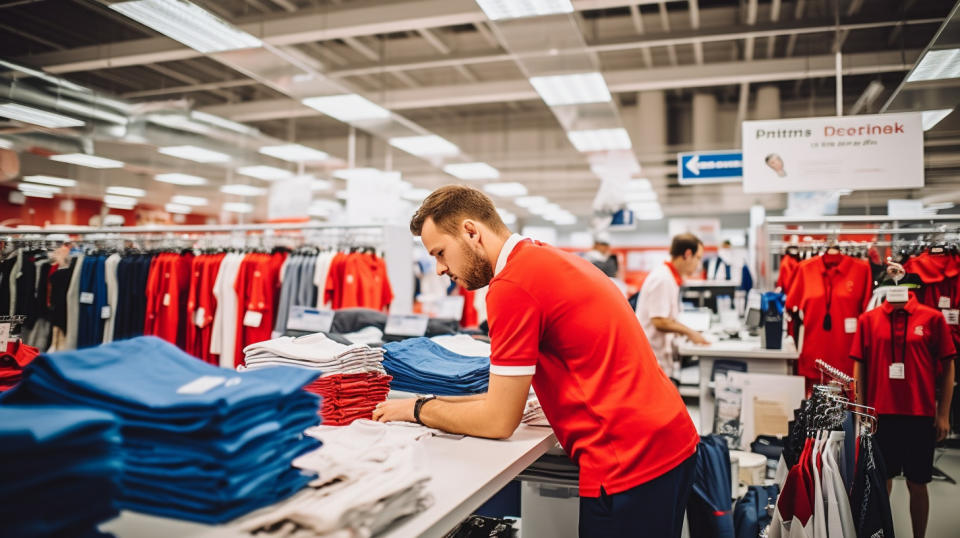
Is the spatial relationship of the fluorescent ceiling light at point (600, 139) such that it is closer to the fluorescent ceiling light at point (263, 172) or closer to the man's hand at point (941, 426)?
the man's hand at point (941, 426)

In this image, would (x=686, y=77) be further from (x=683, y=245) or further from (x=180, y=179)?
(x=180, y=179)

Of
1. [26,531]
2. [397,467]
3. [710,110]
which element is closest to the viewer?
[26,531]

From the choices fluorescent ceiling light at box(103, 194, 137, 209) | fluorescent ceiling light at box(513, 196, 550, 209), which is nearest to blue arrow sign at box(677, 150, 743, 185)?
fluorescent ceiling light at box(513, 196, 550, 209)

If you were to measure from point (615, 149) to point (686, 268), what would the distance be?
3523 mm

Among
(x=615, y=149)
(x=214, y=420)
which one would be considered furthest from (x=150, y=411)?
(x=615, y=149)

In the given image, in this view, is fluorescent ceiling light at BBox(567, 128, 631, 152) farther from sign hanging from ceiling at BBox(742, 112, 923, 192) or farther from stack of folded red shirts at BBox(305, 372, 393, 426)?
stack of folded red shirts at BBox(305, 372, 393, 426)

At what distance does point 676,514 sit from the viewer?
162 cm

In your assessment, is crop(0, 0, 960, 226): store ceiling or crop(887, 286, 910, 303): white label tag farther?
crop(0, 0, 960, 226): store ceiling

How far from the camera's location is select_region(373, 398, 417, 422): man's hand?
178cm

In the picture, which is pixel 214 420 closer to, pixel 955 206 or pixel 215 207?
pixel 955 206

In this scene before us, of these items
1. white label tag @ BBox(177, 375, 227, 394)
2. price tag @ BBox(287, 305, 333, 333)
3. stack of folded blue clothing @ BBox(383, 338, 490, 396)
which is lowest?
stack of folded blue clothing @ BBox(383, 338, 490, 396)

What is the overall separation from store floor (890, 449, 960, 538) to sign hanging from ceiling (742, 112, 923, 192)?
7.13ft

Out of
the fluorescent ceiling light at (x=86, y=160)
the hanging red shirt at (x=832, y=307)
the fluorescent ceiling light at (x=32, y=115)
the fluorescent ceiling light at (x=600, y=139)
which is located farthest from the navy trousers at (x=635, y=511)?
the fluorescent ceiling light at (x=600, y=139)

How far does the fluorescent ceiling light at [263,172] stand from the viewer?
11.7m
